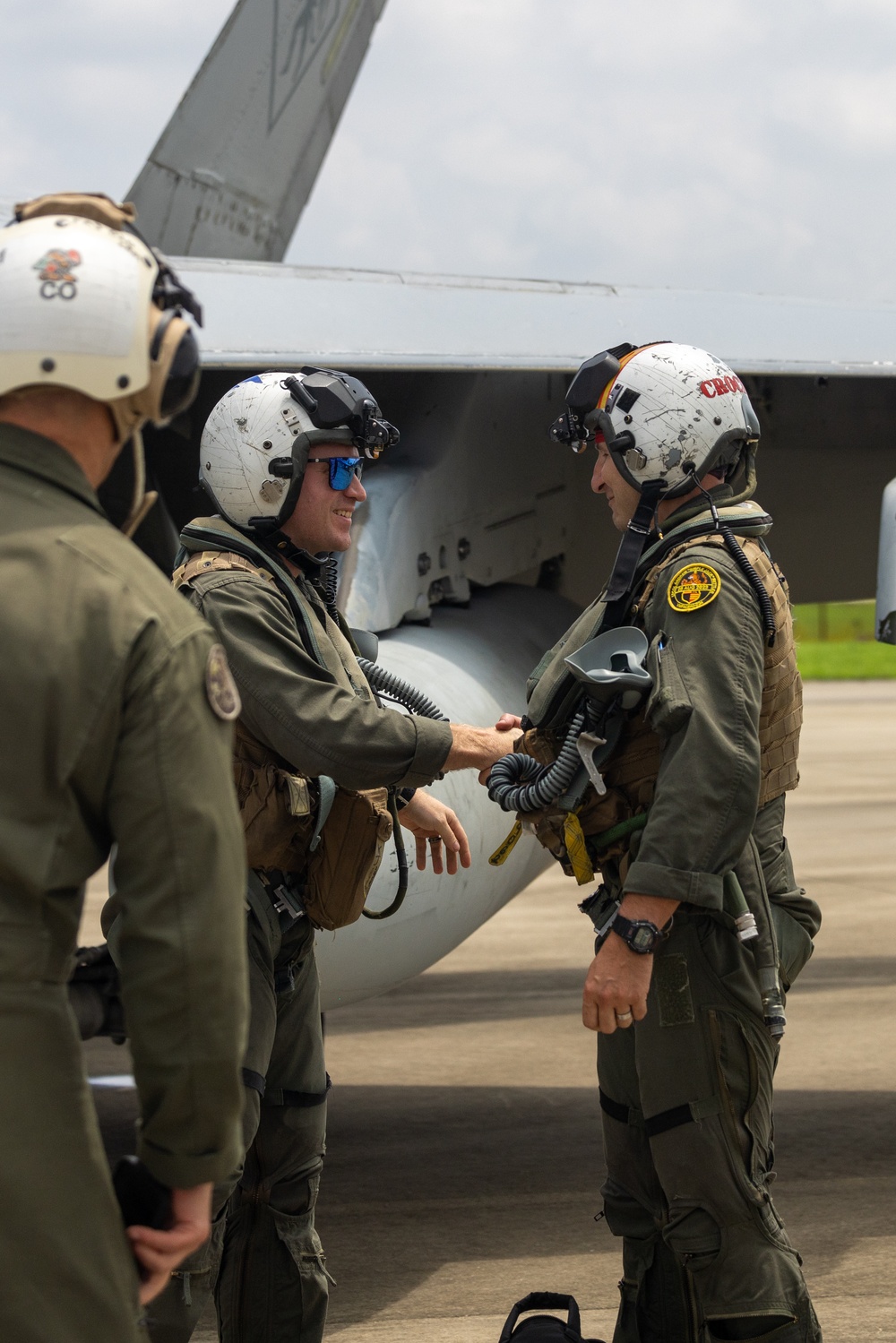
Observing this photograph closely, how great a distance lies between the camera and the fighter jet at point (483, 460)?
15.6ft

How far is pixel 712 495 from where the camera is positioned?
3.34m

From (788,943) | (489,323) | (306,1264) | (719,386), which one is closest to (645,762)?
(788,943)

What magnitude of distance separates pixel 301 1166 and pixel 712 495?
1.72 m

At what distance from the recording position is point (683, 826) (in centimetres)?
295

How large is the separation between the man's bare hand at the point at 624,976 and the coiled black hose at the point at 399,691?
44.2 inches

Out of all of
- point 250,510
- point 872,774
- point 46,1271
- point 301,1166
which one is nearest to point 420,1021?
point 301,1166

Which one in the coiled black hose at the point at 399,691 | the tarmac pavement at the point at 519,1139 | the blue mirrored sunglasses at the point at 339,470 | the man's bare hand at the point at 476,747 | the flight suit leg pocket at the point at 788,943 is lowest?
the tarmac pavement at the point at 519,1139

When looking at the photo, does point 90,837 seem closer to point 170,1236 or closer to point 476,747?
point 170,1236

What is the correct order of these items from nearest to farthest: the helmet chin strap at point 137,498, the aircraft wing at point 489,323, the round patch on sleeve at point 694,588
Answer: the helmet chin strap at point 137,498
the round patch on sleeve at point 694,588
the aircraft wing at point 489,323

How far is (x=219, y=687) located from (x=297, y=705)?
4.37 feet

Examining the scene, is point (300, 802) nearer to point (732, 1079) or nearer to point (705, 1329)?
point (732, 1079)

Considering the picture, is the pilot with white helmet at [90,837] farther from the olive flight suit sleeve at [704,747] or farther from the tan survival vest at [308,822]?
the tan survival vest at [308,822]

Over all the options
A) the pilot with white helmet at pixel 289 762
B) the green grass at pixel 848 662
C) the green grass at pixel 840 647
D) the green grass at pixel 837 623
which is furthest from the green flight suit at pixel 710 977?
the green grass at pixel 837 623

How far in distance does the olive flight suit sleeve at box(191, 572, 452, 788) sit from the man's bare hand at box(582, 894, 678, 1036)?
58 cm
